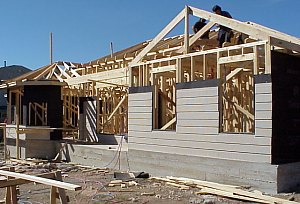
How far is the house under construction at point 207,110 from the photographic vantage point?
907cm

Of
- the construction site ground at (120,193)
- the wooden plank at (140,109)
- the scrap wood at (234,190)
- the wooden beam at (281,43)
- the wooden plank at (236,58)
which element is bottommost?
the construction site ground at (120,193)

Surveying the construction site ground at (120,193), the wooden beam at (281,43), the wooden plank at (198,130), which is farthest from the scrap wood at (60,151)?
the wooden beam at (281,43)

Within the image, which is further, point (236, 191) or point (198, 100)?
point (198, 100)

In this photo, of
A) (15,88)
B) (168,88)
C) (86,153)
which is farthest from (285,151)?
(15,88)

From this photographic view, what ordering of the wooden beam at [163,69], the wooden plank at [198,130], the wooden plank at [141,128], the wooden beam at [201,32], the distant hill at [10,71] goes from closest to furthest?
1. the wooden plank at [198,130]
2. the wooden beam at [201,32]
3. the wooden beam at [163,69]
4. the wooden plank at [141,128]
5. the distant hill at [10,71]

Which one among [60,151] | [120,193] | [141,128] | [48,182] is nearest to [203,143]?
[120,193]

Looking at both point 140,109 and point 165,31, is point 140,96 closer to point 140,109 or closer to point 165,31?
point 140,109

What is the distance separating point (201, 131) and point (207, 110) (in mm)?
575

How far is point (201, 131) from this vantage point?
10422 mm

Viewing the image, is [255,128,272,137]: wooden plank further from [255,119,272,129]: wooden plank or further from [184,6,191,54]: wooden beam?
[184,6,191,54]: wooden beam

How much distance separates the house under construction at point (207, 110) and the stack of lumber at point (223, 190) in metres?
0.36

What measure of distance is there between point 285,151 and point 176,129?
9.96 ft

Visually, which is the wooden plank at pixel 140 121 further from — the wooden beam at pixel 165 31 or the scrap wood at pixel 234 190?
the scrap wood at pixel 234 190

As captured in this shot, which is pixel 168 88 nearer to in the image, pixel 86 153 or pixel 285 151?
pixel 86 153
